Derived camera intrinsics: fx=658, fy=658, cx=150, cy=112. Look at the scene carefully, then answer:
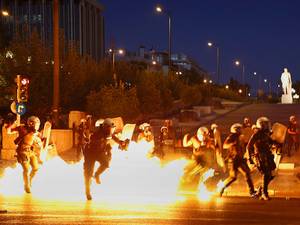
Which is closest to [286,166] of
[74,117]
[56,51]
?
[56,51]

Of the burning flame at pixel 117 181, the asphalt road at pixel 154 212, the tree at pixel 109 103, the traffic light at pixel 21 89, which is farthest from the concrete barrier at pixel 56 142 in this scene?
the asphalt road at pixel 154 212

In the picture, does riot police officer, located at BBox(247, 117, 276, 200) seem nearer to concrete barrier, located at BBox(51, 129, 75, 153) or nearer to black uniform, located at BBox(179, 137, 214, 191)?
black uniform, located at BBox(179, 137, 214, 191)

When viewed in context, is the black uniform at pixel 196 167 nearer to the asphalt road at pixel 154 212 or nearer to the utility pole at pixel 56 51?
the asphalt road at pixel 154 212

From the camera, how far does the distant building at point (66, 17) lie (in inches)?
4343

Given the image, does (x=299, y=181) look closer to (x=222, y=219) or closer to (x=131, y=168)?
(x=131, y=168)

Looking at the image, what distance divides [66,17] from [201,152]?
3952 inches

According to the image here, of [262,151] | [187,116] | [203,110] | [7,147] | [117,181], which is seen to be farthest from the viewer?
[203,110]

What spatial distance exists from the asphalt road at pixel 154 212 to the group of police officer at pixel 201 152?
628mm

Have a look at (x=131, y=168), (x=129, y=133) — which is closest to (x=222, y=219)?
(x=131, y=168)

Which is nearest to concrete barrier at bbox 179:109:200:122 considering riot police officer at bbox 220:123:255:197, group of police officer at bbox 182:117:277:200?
group of police officer at bbox 182:117:277:200

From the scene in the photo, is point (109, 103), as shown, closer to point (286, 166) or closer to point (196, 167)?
point (286, 166)

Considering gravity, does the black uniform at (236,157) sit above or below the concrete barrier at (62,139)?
below

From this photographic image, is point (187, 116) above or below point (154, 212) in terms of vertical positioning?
above

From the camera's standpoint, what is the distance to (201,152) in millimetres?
15609
